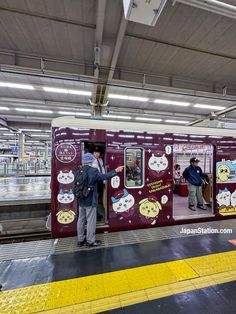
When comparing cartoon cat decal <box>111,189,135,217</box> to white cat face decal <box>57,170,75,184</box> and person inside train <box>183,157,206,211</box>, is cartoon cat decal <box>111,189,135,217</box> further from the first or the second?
person inside train <box>183,157,206,211</box>

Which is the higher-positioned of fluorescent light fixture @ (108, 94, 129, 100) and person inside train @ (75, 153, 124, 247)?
fluorescent light fixture @ (108, 94, 129, 100)

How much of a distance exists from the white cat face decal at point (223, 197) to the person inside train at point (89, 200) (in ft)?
10.7

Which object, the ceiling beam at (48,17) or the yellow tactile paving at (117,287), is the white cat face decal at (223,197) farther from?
the ceiling beam at (48,17)

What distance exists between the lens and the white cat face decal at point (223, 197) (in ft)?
16.2

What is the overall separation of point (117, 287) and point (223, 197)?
393cm

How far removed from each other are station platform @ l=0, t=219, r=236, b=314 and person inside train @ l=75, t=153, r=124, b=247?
21 cm

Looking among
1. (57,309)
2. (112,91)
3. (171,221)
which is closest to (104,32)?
(112,91)

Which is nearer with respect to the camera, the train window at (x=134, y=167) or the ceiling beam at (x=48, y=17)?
the ceiling beam at (x=48, y=17)

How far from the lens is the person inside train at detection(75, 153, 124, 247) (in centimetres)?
339

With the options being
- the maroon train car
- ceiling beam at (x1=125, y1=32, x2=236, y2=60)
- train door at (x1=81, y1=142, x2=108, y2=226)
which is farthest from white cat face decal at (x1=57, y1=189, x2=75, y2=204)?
ceiling beam at (x1=125, y1=32, x2=236, y2=60)

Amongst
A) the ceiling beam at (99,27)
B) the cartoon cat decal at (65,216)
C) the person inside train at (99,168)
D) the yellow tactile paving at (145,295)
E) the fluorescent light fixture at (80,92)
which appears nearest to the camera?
the yellow tactile paving at (145,295)

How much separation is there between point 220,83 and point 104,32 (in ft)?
18.7

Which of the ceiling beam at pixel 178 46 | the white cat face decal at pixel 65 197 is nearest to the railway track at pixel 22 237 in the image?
the white cat face decal at pixel 65 197

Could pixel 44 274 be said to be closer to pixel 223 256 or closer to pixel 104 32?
pixel 223 256
